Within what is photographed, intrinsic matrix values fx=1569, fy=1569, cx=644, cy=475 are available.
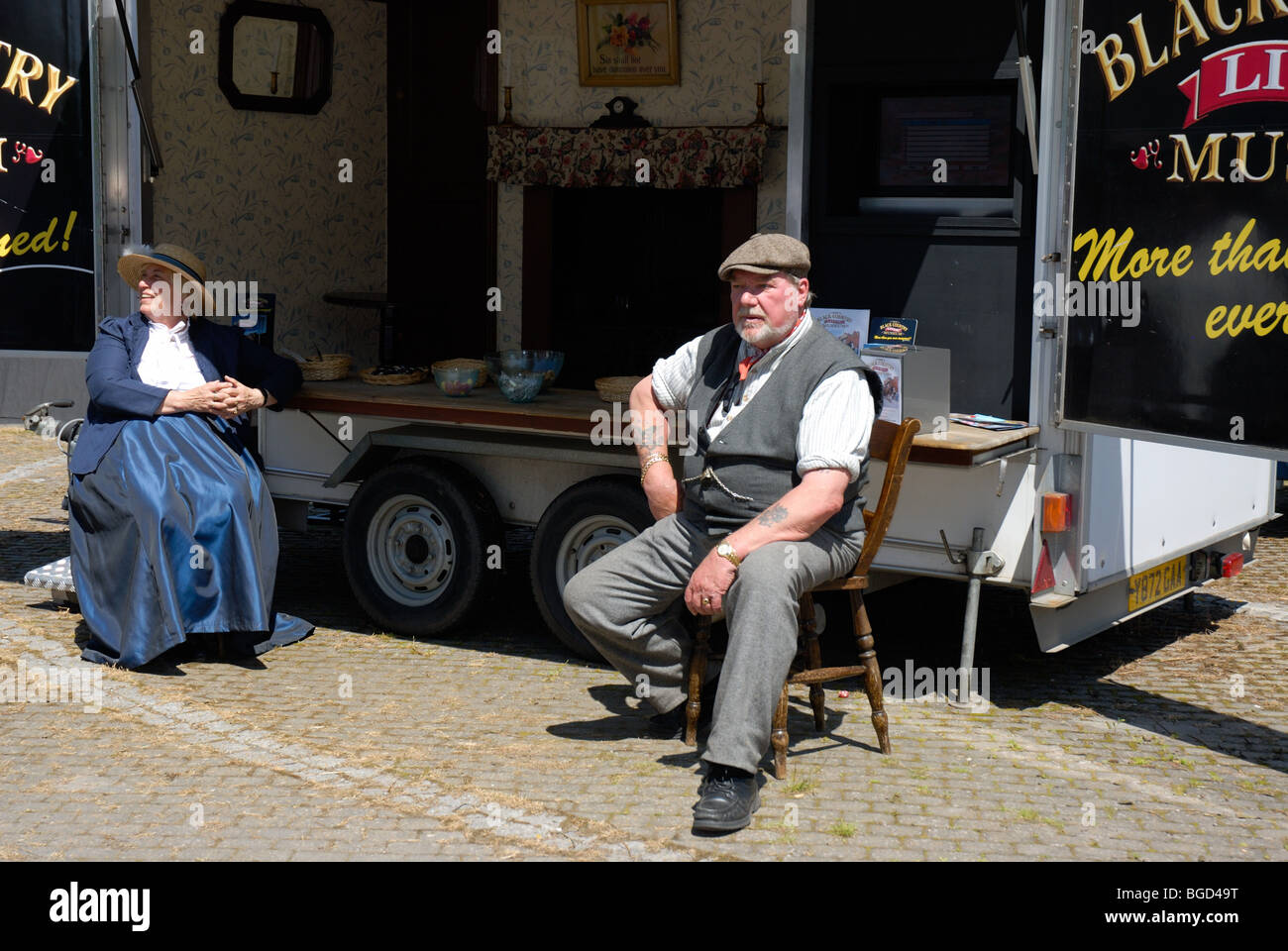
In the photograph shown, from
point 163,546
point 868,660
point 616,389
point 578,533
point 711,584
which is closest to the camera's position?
point 711,584

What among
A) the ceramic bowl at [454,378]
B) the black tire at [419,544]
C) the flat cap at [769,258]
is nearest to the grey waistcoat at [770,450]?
the flat cap at [769,258]

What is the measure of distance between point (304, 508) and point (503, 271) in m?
2.35

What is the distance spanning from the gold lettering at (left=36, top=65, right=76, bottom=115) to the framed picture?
115 inches

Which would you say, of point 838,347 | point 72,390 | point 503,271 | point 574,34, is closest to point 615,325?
point 503,271

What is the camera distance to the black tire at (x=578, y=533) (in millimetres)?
6098

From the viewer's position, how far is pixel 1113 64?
521cm

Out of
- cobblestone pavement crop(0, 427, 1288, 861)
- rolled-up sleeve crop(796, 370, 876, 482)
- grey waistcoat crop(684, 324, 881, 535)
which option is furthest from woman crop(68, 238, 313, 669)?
rolled-up sleeve crop(796, 370, 876, 482)

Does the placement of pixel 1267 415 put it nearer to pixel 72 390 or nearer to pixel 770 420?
pixel 770 420

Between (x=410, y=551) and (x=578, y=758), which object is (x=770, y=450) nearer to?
(x=578, y=758)

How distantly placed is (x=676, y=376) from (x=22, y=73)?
3.30m

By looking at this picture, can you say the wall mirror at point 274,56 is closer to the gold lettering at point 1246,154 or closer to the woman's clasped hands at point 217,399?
the woman's clasped hands at point 217,399

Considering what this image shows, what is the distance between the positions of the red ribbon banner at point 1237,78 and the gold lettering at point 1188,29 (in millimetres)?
79

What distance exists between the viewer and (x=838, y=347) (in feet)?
16.1

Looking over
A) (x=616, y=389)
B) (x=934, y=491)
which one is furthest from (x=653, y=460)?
(x=616, y=389)
